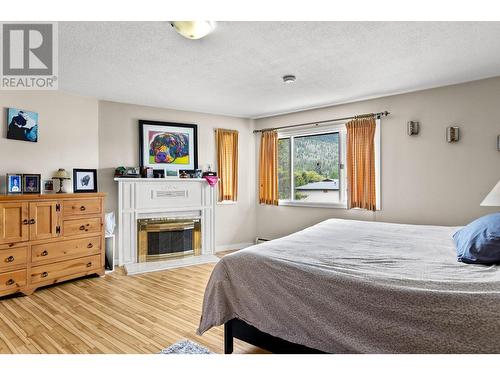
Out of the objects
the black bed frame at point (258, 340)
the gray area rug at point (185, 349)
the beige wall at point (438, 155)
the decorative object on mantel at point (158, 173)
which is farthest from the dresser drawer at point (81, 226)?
the beige wall at point (438, 155)

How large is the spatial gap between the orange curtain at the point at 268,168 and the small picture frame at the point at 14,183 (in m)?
3.51

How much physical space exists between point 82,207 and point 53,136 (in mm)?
1012

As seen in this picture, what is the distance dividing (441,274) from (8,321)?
10.9 feet

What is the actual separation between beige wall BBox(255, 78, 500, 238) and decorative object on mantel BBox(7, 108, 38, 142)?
409 cm

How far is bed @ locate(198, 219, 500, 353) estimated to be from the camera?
4.66ft

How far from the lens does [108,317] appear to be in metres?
2.74

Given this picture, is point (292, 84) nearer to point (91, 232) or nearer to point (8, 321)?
point (91, 232)

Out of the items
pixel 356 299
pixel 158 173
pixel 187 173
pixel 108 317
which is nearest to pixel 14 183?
pixel 158 173

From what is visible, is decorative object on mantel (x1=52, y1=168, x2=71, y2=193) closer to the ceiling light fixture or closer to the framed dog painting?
the framed dog painting

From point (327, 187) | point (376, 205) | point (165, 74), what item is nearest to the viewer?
point (165, 74)

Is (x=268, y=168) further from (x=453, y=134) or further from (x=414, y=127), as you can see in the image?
(x=453, y=134)

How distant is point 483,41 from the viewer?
256cm

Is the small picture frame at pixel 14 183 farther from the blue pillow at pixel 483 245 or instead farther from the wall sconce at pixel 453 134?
the wall sconce at pixel 453 134

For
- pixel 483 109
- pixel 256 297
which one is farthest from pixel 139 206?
pixel 483 109
